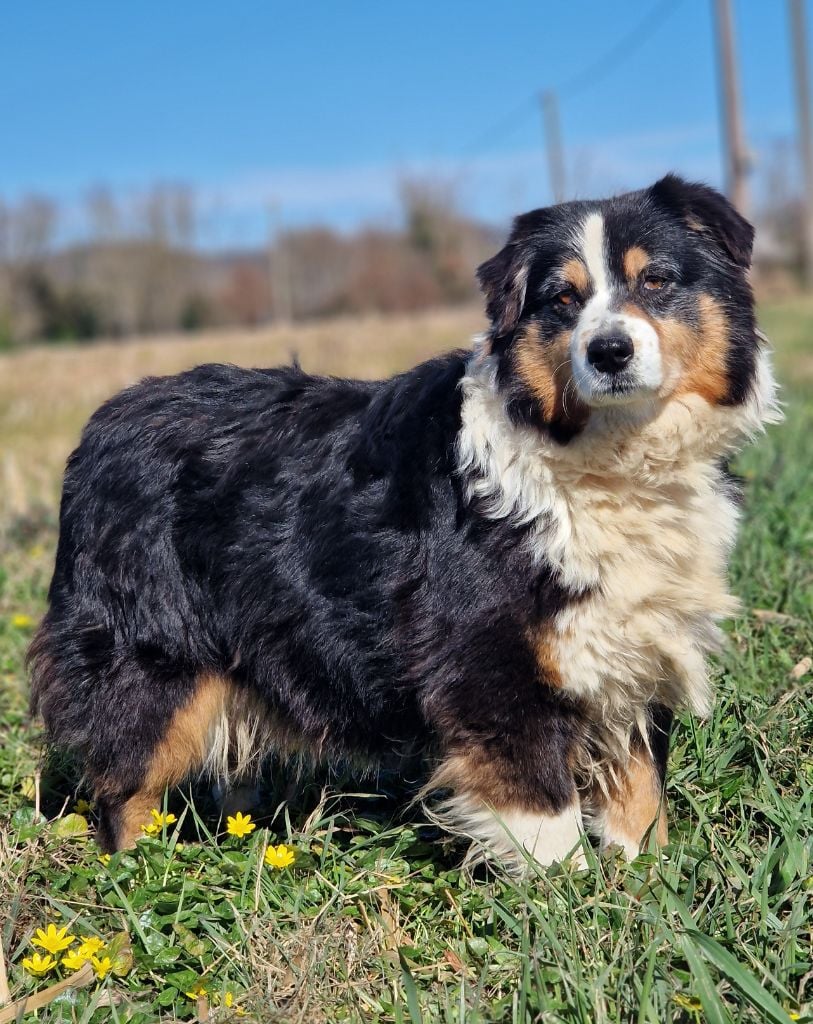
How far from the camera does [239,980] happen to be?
114 inches

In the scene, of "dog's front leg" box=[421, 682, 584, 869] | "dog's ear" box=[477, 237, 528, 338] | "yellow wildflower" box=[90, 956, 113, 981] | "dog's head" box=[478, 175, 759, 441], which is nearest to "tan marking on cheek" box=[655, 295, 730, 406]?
"dog's head" box=[478, 175, 759, 441]

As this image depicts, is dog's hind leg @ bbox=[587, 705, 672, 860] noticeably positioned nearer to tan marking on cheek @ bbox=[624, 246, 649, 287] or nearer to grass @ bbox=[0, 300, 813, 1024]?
grass @ bbox=[0, 300, 813, 1024]

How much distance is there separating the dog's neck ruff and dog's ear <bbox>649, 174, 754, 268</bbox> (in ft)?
1.19

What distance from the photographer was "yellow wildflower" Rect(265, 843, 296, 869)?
325 cm

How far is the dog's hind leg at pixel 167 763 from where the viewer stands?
3.56 m

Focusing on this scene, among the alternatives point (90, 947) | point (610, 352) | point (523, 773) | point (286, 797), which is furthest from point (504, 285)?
point (90, 947)

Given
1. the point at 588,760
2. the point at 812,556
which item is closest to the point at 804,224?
the point at 812,556

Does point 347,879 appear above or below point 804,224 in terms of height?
below

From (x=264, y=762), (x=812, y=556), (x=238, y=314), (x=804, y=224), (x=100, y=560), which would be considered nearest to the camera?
(x=100, y=560)

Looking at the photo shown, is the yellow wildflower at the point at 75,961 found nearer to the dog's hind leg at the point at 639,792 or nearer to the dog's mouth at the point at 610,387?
the dog's hind leg at the point at 639,792

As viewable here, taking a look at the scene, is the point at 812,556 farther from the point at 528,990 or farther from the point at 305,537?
the point at 528,990

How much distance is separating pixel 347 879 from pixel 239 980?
0.49 metres

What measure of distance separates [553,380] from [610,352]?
24 centimetres

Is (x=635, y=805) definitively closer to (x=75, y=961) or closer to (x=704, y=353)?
(x=704, y=353)
